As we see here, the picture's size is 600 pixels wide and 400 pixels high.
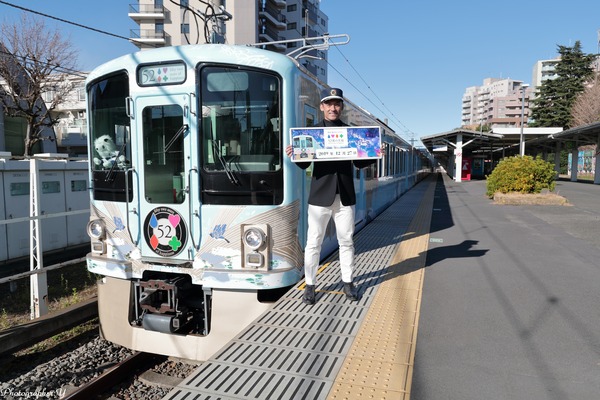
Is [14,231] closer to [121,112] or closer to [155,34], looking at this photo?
[121,112]

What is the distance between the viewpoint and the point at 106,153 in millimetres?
4473

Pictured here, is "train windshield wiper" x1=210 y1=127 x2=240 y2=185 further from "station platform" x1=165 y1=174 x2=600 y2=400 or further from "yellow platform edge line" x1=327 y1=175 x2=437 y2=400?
"yellow platform edge line" x1=327 y1=175 x2=437 y2=400

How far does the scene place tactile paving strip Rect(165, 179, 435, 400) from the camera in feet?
8.68

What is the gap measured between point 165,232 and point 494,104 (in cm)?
12323

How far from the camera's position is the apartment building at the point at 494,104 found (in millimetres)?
107137

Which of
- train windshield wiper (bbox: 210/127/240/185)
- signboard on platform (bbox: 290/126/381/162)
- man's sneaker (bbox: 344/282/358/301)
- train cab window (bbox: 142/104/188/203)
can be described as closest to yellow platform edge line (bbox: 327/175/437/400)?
man's sneaker (bbox: 344/282/358/301)

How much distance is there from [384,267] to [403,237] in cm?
250

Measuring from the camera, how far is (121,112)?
4328mm

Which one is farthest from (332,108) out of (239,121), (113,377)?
(113,377)

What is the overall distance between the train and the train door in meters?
0.01

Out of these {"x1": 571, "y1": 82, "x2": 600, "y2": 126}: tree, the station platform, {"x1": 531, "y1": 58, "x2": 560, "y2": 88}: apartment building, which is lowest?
the station platform

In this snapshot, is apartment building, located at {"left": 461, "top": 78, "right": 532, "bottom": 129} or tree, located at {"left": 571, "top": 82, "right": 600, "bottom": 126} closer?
tree, located at {"left": 571, "top": 82, "right": 600, "bottom": 126}

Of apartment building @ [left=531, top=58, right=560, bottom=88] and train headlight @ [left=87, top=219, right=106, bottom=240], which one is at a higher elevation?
apartment building @ [left=531, top=58, right=560, bottom=88]

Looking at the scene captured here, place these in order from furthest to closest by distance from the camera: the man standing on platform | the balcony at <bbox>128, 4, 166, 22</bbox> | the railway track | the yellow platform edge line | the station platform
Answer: the balcony at <bbox>128, 4, 166, 22</bbox> < the man standing on platform < the railway track < the station platform < the yellow platform edge line
